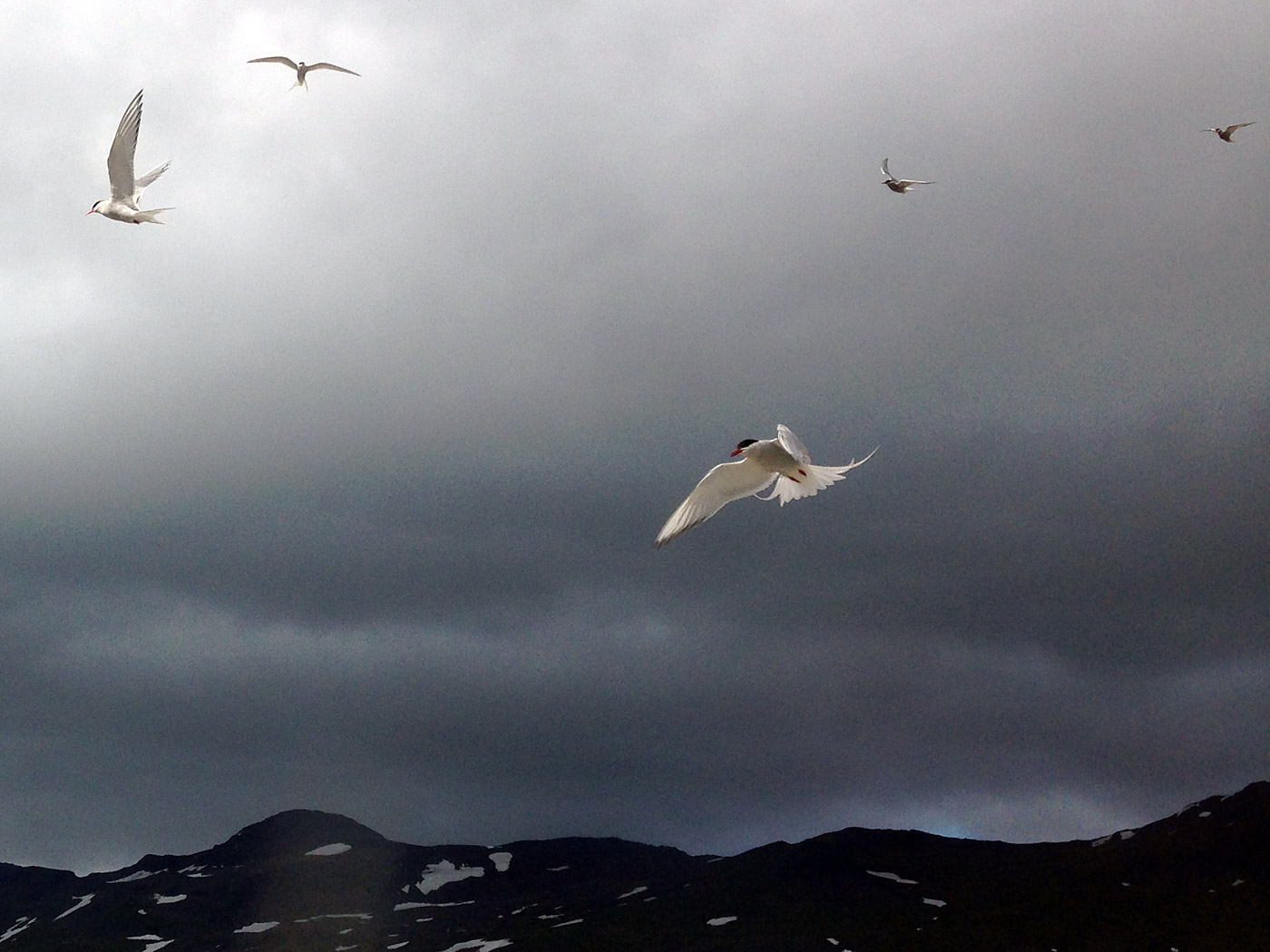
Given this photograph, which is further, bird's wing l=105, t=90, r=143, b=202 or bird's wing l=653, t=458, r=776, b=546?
bird's wing l=105, t=90, r=143, b=202

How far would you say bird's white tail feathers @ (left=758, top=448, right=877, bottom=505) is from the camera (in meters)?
34.7

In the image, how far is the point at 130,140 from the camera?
4638cm

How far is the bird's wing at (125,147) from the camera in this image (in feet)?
152

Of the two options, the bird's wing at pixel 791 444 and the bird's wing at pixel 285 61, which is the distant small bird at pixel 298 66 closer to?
the bird's wing at pixel 285 61

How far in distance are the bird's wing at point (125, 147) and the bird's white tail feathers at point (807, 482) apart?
88.7ft

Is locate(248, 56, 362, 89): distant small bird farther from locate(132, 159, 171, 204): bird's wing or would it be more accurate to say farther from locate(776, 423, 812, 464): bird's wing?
locate(776, 423, 812, 464): bird's wing

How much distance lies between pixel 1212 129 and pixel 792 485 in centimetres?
2532

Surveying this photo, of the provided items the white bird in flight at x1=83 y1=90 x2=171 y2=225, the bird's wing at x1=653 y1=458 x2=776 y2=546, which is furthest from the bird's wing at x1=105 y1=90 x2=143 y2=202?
the bird's wing at x1=653 y1=458 x2=776 y2=546

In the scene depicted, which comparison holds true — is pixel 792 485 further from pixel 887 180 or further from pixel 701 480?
pixel 887 180

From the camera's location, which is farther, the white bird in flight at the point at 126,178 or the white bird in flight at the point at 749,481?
the white bird in flight at the point at 126,178

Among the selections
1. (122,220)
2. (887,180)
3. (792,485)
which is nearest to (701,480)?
(792,485)

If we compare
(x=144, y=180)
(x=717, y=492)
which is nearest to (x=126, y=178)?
(x=144, y=180)

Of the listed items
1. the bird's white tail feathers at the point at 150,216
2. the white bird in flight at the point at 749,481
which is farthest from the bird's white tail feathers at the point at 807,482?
the bird's white tail feathers at the point at 150,216

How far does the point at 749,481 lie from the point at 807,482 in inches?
65.3
